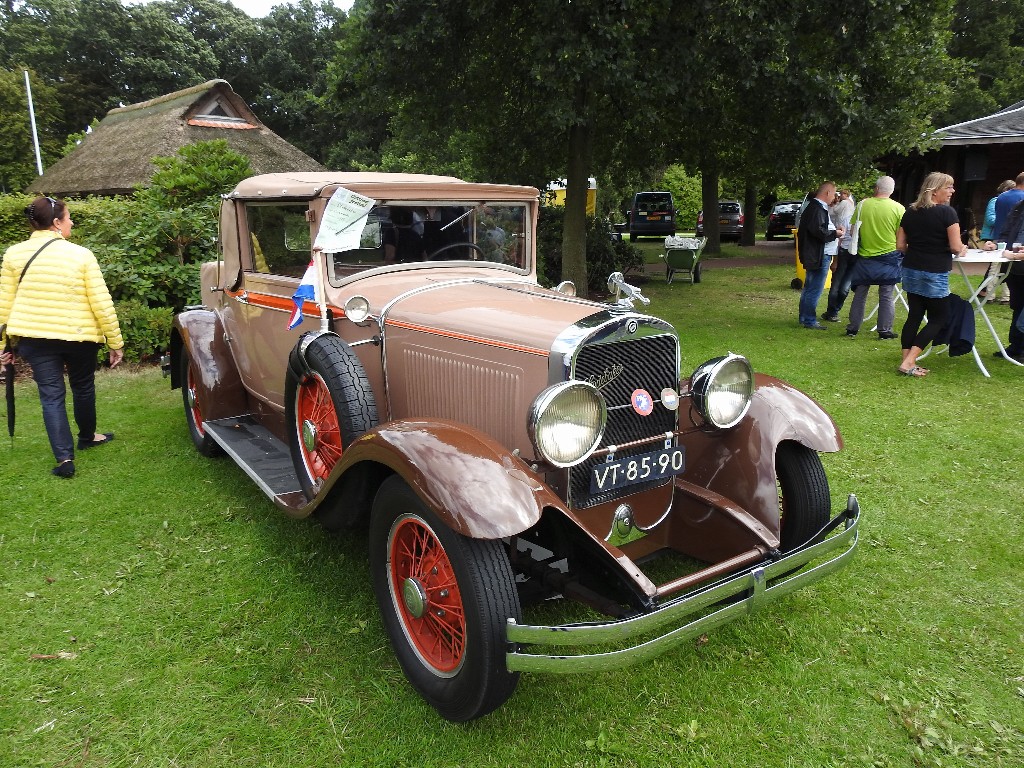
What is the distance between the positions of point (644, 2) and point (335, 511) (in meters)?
7.56

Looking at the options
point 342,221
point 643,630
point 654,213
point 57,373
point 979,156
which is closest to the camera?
point 643,630

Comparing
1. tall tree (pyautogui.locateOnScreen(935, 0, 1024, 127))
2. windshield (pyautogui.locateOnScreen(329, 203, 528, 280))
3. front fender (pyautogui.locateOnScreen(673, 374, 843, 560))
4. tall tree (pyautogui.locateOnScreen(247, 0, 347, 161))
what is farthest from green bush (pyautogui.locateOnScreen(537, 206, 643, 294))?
tall tree (pyautogui.locateOnScreen(247, 0, 347, 161))

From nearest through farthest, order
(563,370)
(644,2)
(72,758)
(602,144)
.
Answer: (72,758) → (563,370) → (644,2) → (602,144)

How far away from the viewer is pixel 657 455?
2.91 m

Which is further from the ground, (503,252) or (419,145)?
(419,145)

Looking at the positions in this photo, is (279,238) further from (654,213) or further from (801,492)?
(654,213)

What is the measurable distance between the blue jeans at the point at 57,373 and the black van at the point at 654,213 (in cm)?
2354

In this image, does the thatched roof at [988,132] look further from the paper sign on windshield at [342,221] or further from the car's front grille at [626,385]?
the paper sign on windshield at [342,221]

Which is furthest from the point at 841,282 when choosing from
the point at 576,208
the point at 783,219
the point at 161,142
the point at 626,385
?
the point at 161,142

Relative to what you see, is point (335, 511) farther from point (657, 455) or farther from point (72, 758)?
point (657, 455)

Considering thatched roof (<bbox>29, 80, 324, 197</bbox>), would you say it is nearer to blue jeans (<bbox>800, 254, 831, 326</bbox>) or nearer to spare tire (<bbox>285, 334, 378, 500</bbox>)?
blue jeans (<bbox>800, 254, 831, 326</bbox>)

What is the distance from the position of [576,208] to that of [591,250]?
2.11 meters

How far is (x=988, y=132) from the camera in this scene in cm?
1576

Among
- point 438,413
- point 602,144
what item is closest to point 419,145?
point 602,144
